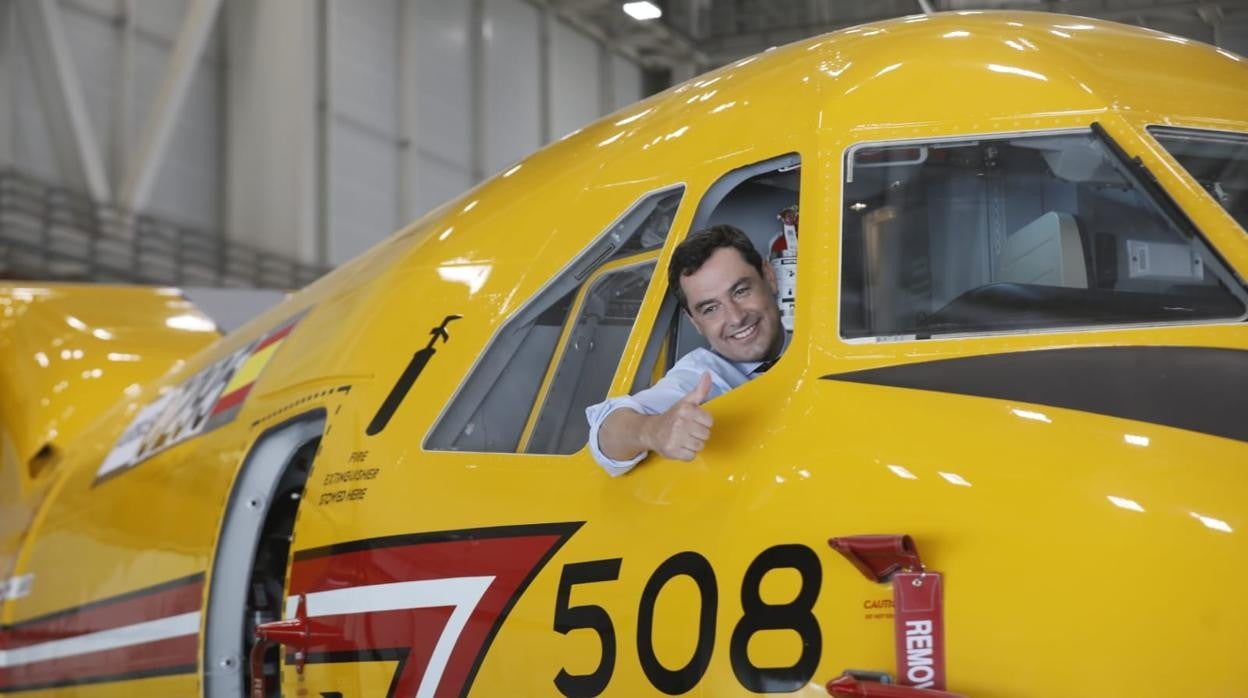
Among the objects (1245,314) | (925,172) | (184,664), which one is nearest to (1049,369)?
(1245,314)

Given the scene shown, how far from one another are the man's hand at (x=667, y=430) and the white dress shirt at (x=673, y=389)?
39 mm

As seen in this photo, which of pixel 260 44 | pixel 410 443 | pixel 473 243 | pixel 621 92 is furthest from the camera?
pixel 621 92

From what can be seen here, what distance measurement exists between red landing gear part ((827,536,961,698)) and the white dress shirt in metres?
0.75

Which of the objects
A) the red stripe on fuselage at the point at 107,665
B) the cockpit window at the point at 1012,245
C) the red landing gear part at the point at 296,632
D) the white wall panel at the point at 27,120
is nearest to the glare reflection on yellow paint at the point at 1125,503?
the cockpit window at the point at 1012,245

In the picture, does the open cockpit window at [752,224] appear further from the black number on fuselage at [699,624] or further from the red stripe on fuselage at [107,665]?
the red stripe on fuselage at [107,665]

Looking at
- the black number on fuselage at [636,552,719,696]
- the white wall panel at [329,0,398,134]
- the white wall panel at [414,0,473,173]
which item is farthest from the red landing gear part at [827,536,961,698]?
the white wall panel at [414,0,473,173]

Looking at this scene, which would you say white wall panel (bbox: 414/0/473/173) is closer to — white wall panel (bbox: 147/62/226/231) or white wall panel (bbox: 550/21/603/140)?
white wall panel (bbox: 550/21/603/140)

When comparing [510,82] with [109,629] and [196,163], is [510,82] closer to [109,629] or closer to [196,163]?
[196,163]

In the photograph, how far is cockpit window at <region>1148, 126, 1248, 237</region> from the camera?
3.19m

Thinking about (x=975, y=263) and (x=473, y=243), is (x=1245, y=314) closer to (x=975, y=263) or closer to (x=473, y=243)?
(x=975, y=263)

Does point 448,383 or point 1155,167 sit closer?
Result: point 1155,167

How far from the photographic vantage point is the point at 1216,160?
10.8ft

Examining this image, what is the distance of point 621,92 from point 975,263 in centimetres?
2810

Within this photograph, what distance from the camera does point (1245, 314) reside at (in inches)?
118
